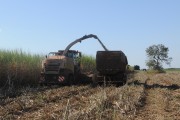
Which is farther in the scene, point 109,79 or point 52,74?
point 109,79

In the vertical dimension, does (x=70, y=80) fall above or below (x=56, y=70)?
below

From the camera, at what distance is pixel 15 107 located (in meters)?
13.1

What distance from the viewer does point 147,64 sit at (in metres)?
103

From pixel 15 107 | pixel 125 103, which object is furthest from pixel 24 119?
pixel 125 103

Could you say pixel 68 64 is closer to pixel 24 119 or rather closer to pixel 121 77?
pixel 121 77

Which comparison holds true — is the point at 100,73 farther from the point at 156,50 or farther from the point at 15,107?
the point at 156,50

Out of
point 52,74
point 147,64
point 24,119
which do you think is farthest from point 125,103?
point 147,64

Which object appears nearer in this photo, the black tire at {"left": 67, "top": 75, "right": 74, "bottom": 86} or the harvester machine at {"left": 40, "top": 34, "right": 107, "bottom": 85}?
the harvester machine at {"left": 40, "top": 34, "right": 107, "bottom": 85}

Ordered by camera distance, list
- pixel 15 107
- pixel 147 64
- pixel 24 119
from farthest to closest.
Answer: pixel 147 64, pixel 15 107, pixel 24 119

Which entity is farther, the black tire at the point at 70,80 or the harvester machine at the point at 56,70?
the black tire at the point at 70,80

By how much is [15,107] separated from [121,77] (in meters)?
13.4

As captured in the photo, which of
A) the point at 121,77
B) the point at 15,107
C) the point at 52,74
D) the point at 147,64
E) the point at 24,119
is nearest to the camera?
the point at 24,119

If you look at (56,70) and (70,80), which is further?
(70,80)

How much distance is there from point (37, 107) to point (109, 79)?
12.9 m
